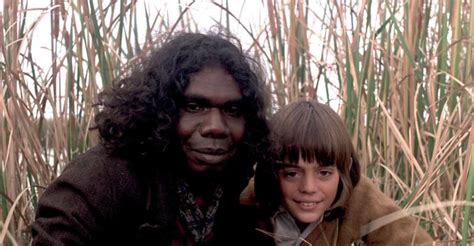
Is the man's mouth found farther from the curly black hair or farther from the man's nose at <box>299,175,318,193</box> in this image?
the man's nose at <box>299,175,318,193</box>

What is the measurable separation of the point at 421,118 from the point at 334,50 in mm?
248

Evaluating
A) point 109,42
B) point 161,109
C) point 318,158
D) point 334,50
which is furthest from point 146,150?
point 334,50

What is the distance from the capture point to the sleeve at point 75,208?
5.37 ft

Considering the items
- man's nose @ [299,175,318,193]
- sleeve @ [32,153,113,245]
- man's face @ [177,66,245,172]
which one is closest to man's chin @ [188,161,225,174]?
man's face @ [177,66,245,172]

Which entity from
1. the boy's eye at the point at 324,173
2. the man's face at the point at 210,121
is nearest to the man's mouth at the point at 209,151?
the man's face at the point at 210,121

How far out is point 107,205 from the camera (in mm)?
1674

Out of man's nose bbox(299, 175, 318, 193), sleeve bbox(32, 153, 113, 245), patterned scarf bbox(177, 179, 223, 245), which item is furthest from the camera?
man's nose bbox(299, 175, 318, 193)

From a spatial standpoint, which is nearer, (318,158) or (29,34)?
(318,158)

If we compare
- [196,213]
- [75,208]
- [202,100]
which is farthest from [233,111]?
[75,208]

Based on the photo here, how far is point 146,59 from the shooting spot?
186 cm

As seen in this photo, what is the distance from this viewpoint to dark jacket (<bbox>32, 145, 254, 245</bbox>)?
64.7 inches

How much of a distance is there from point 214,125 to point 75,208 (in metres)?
0.26

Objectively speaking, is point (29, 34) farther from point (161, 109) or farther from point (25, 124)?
point (161, 109)

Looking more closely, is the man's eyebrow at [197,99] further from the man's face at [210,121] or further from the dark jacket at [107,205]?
the dark jacket at [107,205]
